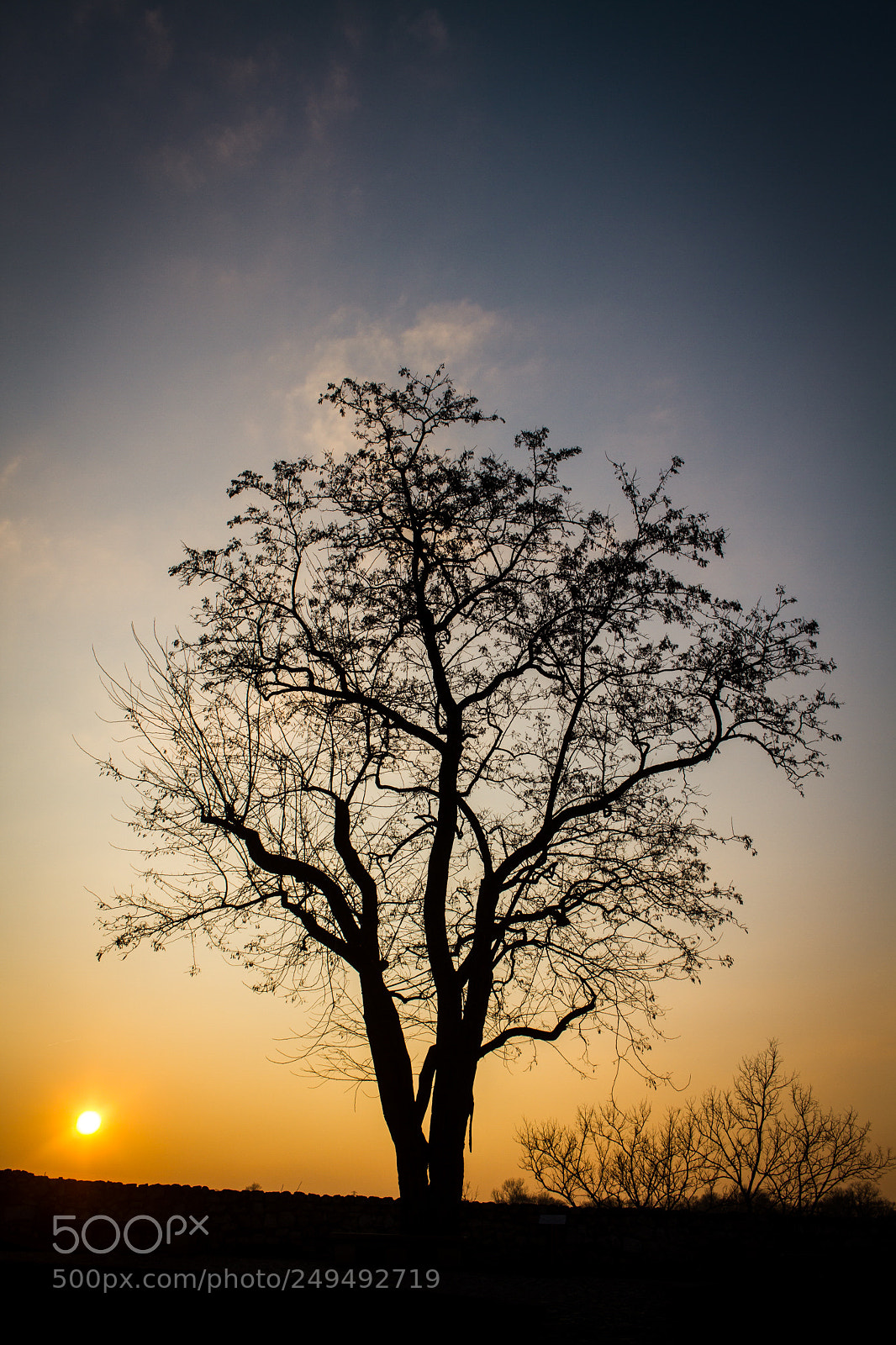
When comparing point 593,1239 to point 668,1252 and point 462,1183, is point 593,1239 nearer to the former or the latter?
point 668,1252

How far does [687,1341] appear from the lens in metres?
5.43

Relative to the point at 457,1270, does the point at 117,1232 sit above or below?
above

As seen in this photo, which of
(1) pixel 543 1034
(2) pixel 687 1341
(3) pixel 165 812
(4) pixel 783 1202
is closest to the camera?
(2) pixel 687 1341

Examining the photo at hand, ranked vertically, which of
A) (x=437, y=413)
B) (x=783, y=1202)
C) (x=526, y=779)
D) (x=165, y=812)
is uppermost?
(x=437, y=413)

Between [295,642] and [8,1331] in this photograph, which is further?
[295,642]

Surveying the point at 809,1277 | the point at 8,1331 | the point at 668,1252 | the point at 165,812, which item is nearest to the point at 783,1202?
the point at 668,1252

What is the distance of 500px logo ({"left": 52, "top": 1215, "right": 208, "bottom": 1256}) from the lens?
9.77 meters

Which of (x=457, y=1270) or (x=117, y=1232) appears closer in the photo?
(x=457, y=1270)

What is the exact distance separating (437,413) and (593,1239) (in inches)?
434

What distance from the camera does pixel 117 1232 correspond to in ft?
32.8

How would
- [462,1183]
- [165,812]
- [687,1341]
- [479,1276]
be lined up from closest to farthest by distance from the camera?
[687,1341], [479,1276], [462,1183], [165,812]

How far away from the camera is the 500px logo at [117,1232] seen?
9.77 meters

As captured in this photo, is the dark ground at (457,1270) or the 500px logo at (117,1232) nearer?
the dark ground at (457,1270)

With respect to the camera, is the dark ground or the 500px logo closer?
the dark ground
